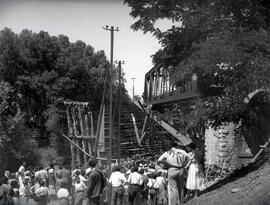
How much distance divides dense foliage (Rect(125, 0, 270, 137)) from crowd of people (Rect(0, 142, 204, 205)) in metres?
0.99

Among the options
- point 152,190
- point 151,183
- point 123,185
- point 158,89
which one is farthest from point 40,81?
point 123,185

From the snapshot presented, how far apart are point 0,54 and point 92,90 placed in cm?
672

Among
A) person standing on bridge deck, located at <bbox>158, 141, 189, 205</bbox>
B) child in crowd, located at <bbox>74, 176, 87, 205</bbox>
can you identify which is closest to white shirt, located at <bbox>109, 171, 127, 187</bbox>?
child in crowd, located at <bbox>74, 176, 87, 205</bbox>

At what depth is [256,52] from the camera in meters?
12.1

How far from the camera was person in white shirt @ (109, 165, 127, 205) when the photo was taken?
14.1 m

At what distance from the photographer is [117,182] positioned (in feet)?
46.4

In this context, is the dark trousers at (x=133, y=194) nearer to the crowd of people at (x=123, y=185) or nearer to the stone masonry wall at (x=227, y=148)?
the crowd of people at (x=123, y=185)

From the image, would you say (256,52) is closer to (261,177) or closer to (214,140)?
(261,177)

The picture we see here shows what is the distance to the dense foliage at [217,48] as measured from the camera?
11906 millimetres

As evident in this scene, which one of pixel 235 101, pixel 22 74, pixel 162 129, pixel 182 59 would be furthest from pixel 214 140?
pixel 22 74

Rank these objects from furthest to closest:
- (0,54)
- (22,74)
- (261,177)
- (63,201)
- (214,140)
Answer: (22,74) < (0,54) < (214,140) < (63,201) < (261,177)

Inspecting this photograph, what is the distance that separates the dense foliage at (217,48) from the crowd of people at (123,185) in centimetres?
99

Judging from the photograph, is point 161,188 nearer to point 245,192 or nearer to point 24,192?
point 24,192

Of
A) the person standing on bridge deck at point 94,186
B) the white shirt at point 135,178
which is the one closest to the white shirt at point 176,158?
the person standing on bridge deck at point 94,186
